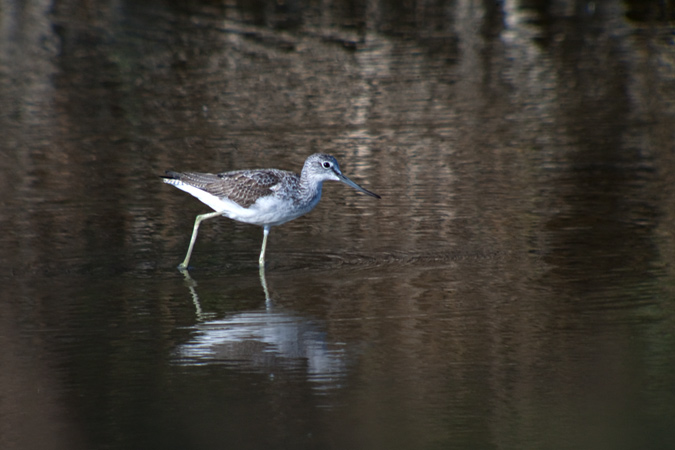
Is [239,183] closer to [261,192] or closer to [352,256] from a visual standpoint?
[261,192]

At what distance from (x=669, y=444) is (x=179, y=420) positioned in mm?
2815

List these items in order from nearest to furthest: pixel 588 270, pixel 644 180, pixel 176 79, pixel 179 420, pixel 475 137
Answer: pixel 179 420 → pixel 588 270 → pixel 644 180 → pixel 475 137 → pixel 176 79

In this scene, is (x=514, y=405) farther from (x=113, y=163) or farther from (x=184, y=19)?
(x=184, y=19)

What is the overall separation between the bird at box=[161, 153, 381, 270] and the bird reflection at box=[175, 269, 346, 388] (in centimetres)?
152

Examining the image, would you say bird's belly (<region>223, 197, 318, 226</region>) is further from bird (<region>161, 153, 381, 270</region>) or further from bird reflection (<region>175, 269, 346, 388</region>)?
bird reflection (<region>175, 269, 346, 388</region>)

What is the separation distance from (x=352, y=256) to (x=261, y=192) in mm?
1059

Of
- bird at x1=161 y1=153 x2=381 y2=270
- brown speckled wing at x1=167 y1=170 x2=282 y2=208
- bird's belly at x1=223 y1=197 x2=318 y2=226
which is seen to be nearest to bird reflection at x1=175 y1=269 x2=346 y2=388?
bird at x1=161 y1=153 x2=381 y2=270

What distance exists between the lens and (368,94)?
17.8m

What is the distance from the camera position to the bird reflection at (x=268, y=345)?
7.05 metres

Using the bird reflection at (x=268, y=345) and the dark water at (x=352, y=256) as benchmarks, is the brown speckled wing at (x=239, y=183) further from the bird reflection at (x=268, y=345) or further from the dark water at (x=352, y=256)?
the bird reflection at (x=268, y=345)

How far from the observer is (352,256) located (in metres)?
9.78

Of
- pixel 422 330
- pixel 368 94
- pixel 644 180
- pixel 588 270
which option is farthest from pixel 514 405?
pixel 368 94

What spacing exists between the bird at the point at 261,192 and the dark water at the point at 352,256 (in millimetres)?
353

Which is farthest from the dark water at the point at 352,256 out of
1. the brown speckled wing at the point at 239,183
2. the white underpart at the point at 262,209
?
the brown speckled wing at the point at 239,183
